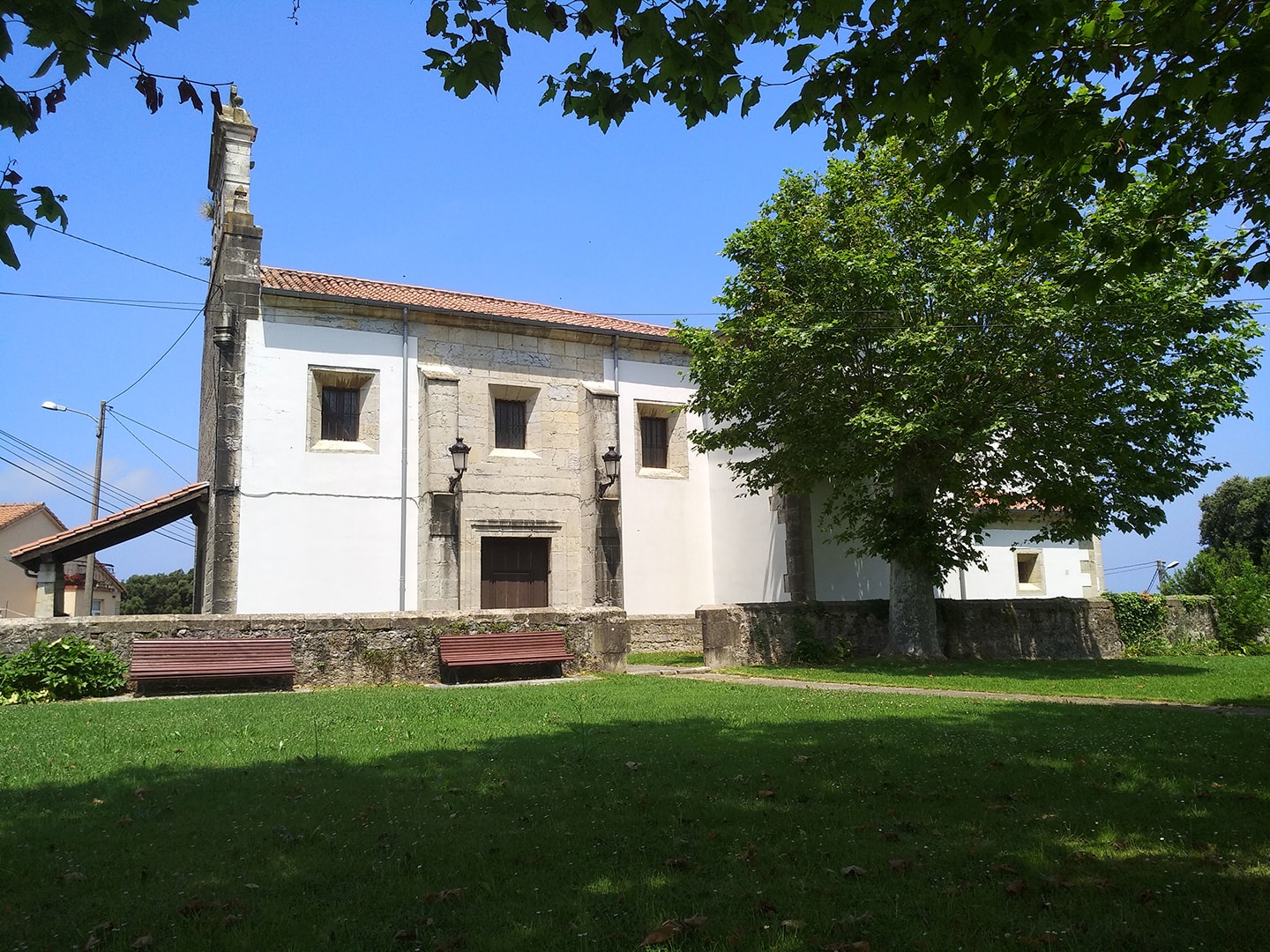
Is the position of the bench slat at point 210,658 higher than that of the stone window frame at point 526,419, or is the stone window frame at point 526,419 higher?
the stone window frame at point 526,419

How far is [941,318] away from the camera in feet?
52.7

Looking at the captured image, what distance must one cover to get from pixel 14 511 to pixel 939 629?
132ft

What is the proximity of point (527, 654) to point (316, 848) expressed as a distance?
33.1ft

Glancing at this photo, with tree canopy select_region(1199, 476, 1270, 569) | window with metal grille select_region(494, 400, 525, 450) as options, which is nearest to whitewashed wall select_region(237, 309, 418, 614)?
window with metal grille select_region(494, 400, 525, 450)

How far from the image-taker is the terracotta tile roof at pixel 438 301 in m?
21.3

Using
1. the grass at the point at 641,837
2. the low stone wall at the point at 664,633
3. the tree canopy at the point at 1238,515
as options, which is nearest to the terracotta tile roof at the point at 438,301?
the low stone wall at the point at 664,633

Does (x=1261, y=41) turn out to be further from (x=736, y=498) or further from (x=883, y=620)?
(x=736, y=498)

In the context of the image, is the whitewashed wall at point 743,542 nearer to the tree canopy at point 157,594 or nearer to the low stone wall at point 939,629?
the low stone wall at point 939,629

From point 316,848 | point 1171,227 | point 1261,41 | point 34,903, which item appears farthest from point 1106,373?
point 34,903

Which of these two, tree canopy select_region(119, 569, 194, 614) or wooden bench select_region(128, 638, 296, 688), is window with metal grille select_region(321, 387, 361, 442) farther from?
tree canopy select_region(119, 569, 194, 614)

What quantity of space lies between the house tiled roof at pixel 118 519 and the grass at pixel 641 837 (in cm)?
1131

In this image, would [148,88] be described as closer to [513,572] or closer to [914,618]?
[914,618]

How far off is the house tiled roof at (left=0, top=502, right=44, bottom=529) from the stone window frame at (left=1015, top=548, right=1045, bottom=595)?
39500 millimetres

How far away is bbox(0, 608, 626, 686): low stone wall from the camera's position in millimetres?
12539
